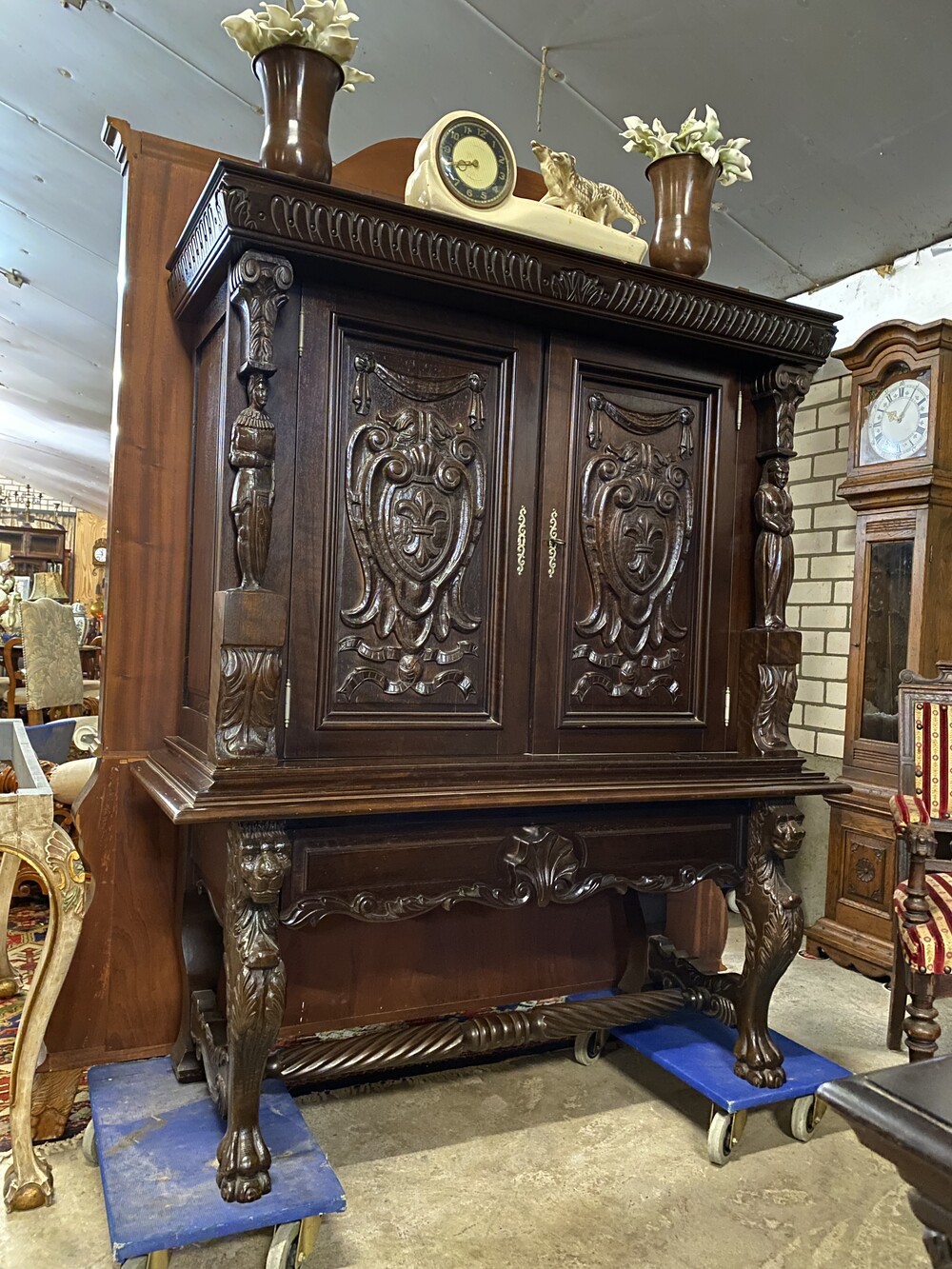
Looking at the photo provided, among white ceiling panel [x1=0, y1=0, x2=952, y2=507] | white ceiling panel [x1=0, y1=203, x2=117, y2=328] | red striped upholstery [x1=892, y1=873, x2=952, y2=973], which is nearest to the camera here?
red striped upholstery [x1=892, y1=873, x2=952, y2=973]

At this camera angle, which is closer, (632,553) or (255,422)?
(255,422)

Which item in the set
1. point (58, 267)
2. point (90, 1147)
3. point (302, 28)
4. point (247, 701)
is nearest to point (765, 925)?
point (247, 701)

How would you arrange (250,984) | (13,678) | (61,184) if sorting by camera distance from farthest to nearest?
(13,678), (61,184), (250,984)

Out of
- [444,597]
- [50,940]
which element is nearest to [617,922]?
[444,597]

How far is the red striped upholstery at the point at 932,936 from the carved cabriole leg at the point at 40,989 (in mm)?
2029

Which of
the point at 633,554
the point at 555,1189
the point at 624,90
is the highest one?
the point at 624,90

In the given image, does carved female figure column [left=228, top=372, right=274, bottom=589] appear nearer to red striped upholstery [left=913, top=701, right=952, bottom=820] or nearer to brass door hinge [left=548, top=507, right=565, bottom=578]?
brass door hinge [left=548, top=507, right=565, bottom=578]

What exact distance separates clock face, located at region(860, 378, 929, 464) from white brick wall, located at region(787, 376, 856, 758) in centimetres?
32

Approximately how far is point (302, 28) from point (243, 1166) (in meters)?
2.04

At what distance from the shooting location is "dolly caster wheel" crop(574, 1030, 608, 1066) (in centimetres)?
253

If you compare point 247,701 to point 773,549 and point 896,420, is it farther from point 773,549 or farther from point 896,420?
point 896,420

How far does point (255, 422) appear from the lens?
5.36ft

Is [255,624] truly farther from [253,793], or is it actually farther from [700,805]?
[700,805]

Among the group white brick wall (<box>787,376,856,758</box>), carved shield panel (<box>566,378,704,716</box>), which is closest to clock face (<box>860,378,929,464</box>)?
white brick wall (<box>787,376,856,758</box>)
